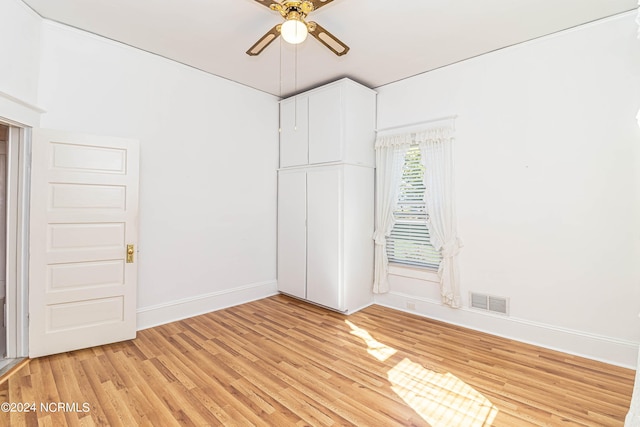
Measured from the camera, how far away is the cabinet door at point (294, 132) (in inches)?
172

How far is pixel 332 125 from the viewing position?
13.1 feet

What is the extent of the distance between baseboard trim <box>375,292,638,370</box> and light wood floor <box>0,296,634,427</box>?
11 centimetres

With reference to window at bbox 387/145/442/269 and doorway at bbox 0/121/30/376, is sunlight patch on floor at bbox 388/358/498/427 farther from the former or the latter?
doorway at bbox 0/121/30/376

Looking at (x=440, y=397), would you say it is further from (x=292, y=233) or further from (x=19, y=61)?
(x=19, y=61)

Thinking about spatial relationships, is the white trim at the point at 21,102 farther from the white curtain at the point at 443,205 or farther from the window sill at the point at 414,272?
the window sill at the point at 414,272

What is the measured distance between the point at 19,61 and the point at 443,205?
14.4ft

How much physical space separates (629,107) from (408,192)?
217 cm

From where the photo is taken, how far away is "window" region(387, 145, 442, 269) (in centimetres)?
388

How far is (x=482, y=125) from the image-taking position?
3422mm

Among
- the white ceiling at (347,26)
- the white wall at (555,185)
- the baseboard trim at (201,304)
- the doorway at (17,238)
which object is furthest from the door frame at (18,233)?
the white wall at (555,185)

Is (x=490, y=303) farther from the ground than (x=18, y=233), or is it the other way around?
(x=18, y=233)

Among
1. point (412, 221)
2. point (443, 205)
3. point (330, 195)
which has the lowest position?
point (412, 221)

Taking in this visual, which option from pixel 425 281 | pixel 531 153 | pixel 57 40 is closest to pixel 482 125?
pixel 531 153

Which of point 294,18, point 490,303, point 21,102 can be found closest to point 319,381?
point 490,303
